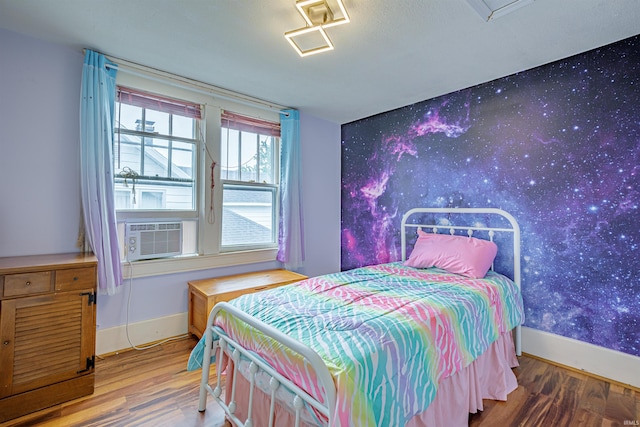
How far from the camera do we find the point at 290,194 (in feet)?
10.5

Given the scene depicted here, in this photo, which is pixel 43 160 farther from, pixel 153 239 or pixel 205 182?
pixel 205 182

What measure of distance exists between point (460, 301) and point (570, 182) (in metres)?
1.36

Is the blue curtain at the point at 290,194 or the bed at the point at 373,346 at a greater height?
the blue curtain at the point at 290,194

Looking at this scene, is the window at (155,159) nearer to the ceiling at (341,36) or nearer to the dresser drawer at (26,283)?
the ceiling at (341,36)

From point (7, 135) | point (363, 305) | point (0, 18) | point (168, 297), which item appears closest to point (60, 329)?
point (168, 297)

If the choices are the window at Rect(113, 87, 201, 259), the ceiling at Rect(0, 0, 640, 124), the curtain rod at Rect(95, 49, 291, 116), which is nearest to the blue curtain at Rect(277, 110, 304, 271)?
the curtain rod at Rect(95, 49, 291, 116)

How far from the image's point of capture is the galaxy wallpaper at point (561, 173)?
197 cm

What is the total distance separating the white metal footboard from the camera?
3.19ft

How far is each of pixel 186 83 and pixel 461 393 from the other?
3000mm

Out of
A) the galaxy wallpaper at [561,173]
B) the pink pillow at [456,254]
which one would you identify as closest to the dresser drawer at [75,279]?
the pink pillow at [456,254]

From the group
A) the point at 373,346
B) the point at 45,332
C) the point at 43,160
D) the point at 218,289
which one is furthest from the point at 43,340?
the point at 373,346

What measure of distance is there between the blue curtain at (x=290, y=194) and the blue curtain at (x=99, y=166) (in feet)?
4.94

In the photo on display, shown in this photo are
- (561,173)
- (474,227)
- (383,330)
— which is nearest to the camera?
(383,330)

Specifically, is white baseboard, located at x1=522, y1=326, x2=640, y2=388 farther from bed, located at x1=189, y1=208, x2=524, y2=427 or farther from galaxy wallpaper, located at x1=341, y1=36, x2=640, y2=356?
bed, located at x1=189, y1=208, x2=524, y2=427
